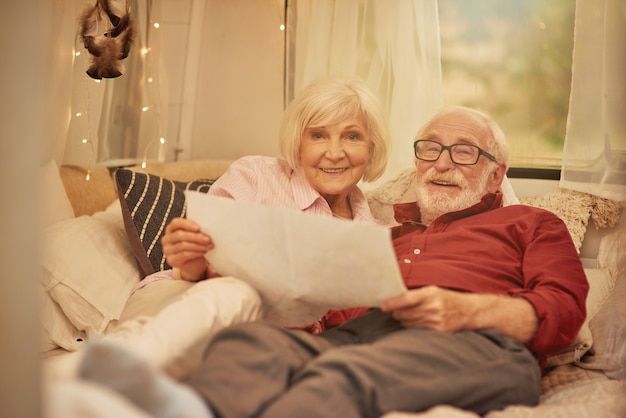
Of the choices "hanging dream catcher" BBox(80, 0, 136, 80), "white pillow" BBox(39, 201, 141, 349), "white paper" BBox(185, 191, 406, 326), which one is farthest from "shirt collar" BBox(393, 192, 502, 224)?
"hanging dream catcher" BBox(80, 0, 136, 80)

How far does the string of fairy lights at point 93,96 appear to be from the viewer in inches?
91.1

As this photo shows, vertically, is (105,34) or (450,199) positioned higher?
(105,34)

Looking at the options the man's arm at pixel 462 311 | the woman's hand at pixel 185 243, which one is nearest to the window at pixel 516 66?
the man's arm at pixel 462 311

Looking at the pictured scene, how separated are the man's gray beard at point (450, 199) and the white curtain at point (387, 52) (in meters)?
0.50

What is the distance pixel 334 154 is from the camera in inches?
69.9

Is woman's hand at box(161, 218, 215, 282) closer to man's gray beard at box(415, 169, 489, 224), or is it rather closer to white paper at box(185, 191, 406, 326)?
white paper at box(185, 191, 406, 326)

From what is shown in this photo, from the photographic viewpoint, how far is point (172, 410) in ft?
3.06

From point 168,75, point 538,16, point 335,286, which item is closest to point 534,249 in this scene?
point 335,286

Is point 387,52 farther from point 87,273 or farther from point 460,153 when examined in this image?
point 87,273

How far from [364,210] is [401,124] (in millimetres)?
526

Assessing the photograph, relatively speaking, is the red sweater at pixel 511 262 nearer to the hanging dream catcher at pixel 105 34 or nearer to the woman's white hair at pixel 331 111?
the woman's white hair at pixel 331 111

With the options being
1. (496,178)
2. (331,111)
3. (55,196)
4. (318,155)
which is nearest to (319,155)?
(318,155)

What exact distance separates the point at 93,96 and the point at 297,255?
1342 mm

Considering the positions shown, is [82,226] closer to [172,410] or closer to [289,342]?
[289,342]
